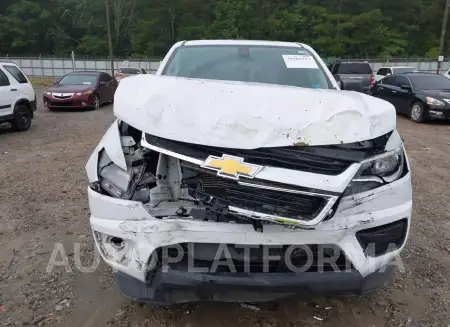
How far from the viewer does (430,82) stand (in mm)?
12938

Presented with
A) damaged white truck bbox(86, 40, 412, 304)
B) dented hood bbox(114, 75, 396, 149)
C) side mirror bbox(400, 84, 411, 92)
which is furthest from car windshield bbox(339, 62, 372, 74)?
damaged white truck bbox(86, 40, 412, 304)

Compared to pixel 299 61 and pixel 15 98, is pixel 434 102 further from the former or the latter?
pixel 15 98

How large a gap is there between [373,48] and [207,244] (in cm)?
5062

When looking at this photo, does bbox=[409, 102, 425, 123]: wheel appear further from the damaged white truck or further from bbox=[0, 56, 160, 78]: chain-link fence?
bbox=[0, 56, 160, 78]: chain-link fence

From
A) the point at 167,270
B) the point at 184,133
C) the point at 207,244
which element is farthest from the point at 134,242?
the point at 184,133

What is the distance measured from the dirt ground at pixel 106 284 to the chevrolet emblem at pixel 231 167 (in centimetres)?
117

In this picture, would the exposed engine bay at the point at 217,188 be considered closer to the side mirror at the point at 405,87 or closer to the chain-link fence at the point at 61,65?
the side mirror at the point at 405,87

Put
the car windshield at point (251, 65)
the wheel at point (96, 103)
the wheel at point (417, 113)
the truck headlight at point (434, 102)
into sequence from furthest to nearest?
the wheel at point (96, 103), the wheel at point (417, 113), the truck headlight at point (434, 102), the car windshield at point (251, 65)

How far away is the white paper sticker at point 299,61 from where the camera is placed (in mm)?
4004

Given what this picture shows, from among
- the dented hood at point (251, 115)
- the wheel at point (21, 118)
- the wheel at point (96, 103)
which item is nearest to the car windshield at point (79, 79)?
the wheel at point (96, 103)

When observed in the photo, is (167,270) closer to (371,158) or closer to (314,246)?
(314,246)

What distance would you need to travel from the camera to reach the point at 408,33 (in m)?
50.7

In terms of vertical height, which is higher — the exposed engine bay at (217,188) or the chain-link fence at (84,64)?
→ the exposed engine bay at (217,188)

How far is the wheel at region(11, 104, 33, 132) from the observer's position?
10.0m
